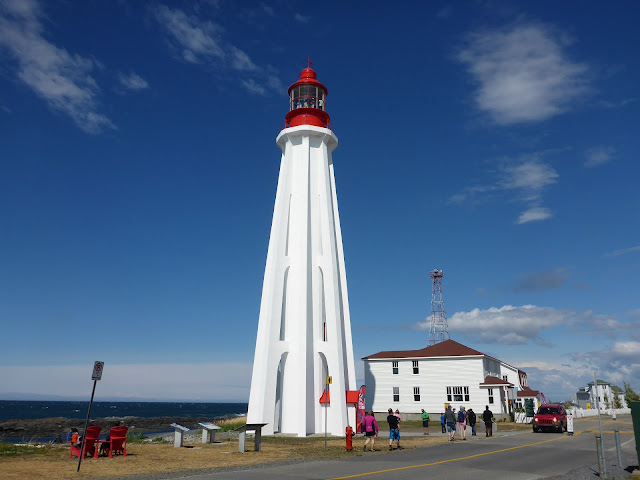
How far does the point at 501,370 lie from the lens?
52031 mm

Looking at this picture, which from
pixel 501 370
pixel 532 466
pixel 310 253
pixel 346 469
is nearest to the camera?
pixel 346 469

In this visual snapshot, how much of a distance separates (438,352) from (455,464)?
30.3m

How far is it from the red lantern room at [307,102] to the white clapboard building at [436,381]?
81.8 feet

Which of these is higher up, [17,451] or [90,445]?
[90,445]

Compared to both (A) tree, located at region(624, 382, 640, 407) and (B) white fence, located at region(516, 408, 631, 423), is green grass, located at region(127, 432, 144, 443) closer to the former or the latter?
(B) white fence, located at region(516, 408, 631, 423)

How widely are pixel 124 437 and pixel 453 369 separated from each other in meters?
32.5

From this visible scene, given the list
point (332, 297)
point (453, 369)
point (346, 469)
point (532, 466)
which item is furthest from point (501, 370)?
point (346, 469)

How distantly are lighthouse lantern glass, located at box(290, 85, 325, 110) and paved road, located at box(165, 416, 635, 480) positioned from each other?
72.6ft

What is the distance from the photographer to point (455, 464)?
54.1 feet

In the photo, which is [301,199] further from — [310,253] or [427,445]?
[427,445]

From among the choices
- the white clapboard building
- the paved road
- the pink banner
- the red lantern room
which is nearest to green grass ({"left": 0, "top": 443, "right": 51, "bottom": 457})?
the paved road

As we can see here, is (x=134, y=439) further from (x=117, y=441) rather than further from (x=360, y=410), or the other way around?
(x=360, y=410)

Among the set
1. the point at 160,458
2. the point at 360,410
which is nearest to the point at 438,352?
the point at 360,410

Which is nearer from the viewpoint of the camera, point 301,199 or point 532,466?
point 532,466
